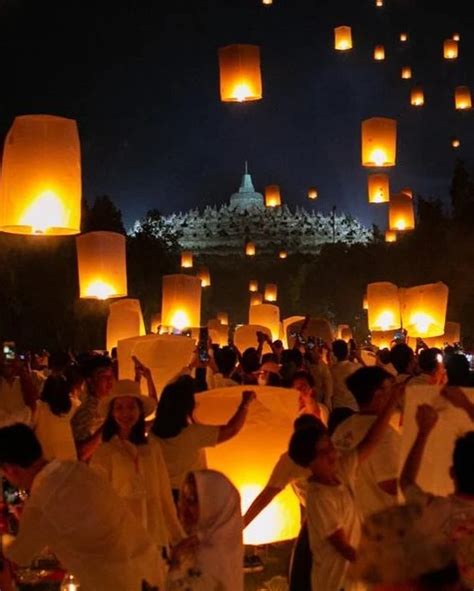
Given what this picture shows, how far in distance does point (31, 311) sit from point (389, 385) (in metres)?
28.2

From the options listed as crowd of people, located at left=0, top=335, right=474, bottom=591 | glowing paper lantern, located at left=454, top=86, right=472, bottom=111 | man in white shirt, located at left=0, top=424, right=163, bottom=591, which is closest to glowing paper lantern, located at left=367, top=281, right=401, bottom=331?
glowing paper lantern, located at left=454, top=86, right=472, bottom=111

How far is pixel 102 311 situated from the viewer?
36.6 meters

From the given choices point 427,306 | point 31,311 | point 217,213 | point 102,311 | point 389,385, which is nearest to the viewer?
point 389,385

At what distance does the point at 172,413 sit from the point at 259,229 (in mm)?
101574

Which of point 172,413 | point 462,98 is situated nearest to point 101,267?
point 172,413

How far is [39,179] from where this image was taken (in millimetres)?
8234

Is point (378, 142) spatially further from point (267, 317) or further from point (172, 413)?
point (172, 413)

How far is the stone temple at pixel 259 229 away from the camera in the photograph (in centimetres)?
10169

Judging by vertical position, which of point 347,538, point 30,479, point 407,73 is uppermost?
point 407,73

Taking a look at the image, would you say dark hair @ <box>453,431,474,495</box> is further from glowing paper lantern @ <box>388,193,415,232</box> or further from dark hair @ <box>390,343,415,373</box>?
glowing paper lantern @ <box>388,193,415,232</box>

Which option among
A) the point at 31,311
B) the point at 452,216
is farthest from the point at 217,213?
the point at 31,311

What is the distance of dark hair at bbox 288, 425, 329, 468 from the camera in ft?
18.1

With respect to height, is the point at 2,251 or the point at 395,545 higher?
the point at 2,251

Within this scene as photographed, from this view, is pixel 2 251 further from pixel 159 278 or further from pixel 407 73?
pixel 159 278
